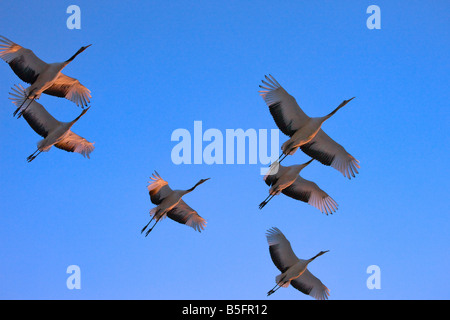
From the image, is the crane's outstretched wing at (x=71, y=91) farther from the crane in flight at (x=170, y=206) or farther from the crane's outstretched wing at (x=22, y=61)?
the crane in flight at (x=170, y=206)

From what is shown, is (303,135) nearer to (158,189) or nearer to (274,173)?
(274,173)

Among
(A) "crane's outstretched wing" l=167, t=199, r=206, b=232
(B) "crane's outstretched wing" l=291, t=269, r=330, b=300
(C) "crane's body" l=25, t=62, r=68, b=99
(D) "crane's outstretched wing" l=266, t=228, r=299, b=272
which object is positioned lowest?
(B) "crane's outstretched wing" l=291, t=269, r=330, b=300

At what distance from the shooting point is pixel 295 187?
22.1 meters

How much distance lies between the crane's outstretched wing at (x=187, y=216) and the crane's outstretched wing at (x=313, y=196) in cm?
361

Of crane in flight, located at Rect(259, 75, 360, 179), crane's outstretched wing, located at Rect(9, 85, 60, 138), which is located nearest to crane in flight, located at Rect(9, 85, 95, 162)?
crane's outstretched wing, located at Rect(9, 85, 60, 138)

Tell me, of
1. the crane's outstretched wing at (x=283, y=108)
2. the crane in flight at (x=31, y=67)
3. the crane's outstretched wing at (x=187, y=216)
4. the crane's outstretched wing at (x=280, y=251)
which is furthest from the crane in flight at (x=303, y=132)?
the crane in flight at (x=31, y=67)

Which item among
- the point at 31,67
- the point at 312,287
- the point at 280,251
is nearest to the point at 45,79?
the point at 31,67

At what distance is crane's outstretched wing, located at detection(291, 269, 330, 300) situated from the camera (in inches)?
874

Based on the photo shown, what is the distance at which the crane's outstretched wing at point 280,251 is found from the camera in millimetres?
20969

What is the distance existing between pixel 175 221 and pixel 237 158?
4.67 m

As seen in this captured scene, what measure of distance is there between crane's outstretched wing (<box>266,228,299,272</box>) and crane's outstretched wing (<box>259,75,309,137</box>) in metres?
3.58

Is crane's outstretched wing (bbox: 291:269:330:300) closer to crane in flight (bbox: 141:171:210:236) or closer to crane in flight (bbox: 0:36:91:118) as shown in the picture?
crane in flight (bbox: 141:171:210:236)
